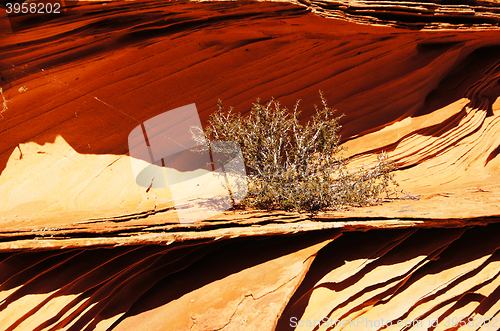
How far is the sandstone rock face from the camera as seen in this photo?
206 cm

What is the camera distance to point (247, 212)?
2.92 m

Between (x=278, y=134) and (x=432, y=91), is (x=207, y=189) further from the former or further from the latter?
(x=432, y=91)

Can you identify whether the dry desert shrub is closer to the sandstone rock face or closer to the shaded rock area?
the sandstone rock face

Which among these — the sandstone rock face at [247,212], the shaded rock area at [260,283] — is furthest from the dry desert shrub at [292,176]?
the shaded rock area at [260,283]

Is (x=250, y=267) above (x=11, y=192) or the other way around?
the other way around

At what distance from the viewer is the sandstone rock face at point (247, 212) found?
6.77 ft

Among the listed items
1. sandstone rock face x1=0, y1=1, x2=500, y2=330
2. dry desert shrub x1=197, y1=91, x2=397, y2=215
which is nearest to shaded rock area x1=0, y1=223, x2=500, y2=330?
sandstone rock face x1=0, y1=1, x2=500, y2=330

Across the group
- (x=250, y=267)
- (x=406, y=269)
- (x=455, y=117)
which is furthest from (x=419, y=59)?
(x=250, y=267)

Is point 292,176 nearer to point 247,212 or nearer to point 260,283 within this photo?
point 247,212

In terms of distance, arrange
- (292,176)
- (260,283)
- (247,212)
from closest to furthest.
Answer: (260,283), (247,212), (292,176)

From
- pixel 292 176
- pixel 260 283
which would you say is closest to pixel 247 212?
pixel 292 176

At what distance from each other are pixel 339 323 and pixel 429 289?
995 millimetres

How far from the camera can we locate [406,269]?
2660 millimetres

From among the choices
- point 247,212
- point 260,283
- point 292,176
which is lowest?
point 260,283
